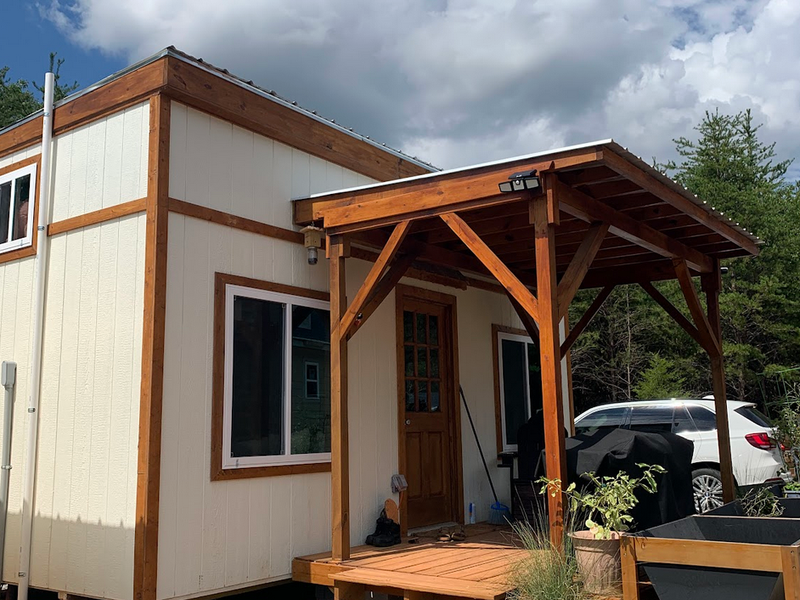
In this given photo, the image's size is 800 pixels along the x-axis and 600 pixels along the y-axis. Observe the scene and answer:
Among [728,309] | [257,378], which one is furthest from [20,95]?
[728,309]

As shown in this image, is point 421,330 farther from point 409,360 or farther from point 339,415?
point 339,415

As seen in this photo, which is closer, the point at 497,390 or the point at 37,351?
the point at 37,351

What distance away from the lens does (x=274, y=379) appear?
5.61 meters

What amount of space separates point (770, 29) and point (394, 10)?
803cm

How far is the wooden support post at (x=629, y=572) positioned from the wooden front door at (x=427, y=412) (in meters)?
3.00

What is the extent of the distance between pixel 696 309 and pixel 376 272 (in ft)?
9.92

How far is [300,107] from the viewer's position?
620cm

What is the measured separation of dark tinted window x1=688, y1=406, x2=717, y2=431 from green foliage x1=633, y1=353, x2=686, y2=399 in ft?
25.6

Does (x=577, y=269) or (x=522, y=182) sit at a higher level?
(x=522, y=182)

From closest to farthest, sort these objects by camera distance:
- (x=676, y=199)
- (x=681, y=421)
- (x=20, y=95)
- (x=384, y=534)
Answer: (x=676, y=199) → (x=384, y=534) → (x=681, y=421) → (x=20, y=95)

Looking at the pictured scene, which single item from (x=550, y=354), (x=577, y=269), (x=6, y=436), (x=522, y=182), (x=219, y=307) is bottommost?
(x=6, y=436)

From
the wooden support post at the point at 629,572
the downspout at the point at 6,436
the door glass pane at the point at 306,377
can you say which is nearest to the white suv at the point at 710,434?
the door glass pane at the point at 306,377

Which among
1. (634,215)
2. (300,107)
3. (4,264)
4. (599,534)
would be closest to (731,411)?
(634,215)

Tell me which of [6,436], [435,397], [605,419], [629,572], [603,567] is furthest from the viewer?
[605,419]
